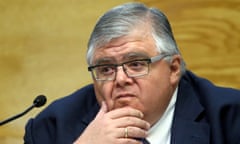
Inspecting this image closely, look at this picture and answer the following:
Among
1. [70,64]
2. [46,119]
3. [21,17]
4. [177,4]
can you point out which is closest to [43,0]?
[21,17]

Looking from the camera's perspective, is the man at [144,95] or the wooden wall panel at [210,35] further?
the wooden wall panel at [210,35]

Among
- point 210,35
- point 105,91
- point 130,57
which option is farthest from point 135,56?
point 210,35

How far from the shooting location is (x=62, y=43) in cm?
229

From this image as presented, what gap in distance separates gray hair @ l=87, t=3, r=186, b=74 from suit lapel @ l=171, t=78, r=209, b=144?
16 cm

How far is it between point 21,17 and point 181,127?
1.01 m

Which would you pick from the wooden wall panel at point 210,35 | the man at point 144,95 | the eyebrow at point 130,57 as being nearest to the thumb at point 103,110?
the man at point 144,95

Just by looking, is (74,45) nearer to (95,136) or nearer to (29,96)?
(29,96)

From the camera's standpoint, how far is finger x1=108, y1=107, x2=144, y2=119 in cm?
153

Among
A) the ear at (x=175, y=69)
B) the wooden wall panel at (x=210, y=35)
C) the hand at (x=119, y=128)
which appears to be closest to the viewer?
the hand at (x=119, y=128)

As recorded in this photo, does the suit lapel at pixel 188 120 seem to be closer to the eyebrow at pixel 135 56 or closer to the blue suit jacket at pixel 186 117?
the blue suit jacket at pixel 186 117

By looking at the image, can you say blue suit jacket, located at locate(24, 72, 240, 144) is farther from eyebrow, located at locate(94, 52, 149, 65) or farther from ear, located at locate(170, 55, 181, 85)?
eyebrow, located at locate(94, 52, 149, 65)

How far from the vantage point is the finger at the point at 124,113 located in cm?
153

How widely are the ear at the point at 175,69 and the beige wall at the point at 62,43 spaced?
53 cm

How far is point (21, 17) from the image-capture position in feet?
7.69
